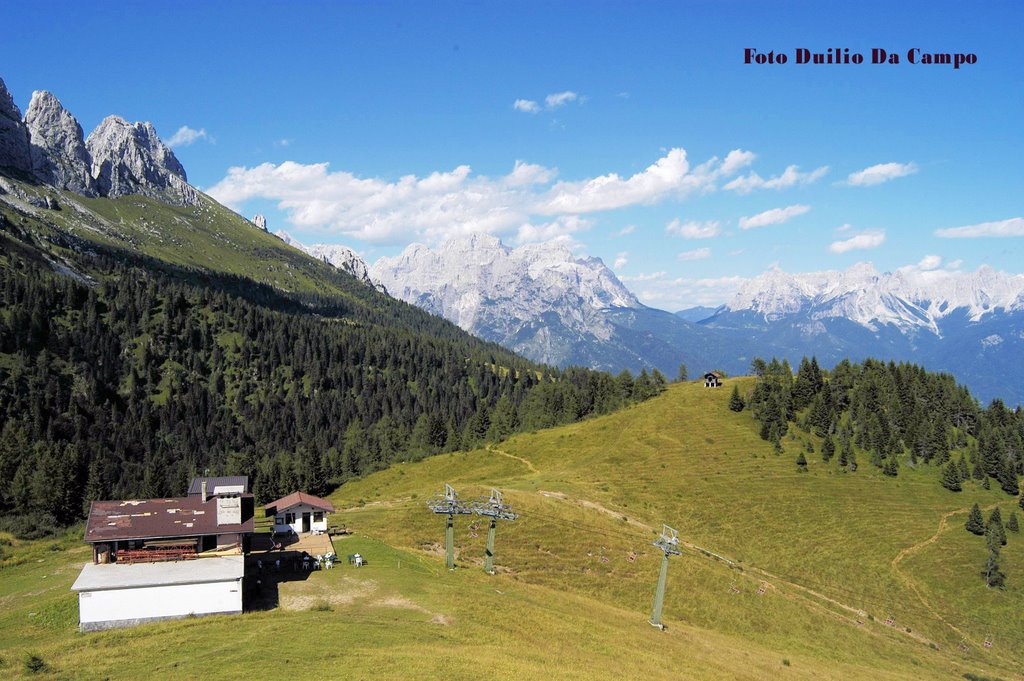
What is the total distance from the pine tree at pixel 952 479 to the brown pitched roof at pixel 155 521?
12389cm

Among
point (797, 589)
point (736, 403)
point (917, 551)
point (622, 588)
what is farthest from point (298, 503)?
point (736, 403)

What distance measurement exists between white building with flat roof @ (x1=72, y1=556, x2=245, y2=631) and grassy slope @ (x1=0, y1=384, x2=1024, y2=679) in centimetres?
187

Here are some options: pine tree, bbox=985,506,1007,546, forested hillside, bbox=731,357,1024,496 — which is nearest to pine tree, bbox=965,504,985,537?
pine tree, bbox=985,506,1007,546

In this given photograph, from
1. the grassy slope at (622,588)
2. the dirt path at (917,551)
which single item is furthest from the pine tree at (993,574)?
the dirt path at (917,551)

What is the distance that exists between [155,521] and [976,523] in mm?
118540

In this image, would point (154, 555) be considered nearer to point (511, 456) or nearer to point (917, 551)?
point (511, 456)

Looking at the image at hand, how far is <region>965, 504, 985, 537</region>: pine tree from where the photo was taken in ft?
336

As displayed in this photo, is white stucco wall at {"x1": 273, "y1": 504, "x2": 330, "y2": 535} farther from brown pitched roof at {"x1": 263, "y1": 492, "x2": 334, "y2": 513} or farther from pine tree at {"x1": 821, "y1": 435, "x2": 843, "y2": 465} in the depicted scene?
pine tree at {"x1": 821, "y1": 435, "x2": 843, "y2": 465}

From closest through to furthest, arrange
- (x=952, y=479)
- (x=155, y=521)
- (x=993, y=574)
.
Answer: (x=155, y=521) < (x=993, y=574) < (x=952, y=479)

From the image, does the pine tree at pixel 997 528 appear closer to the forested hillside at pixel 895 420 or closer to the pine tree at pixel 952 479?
the pine tree at pixel 952 479

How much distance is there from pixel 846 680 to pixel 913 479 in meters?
84.8

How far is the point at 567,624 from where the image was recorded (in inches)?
2103

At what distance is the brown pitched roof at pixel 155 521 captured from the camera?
54156 mm

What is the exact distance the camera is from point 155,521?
56875mm
